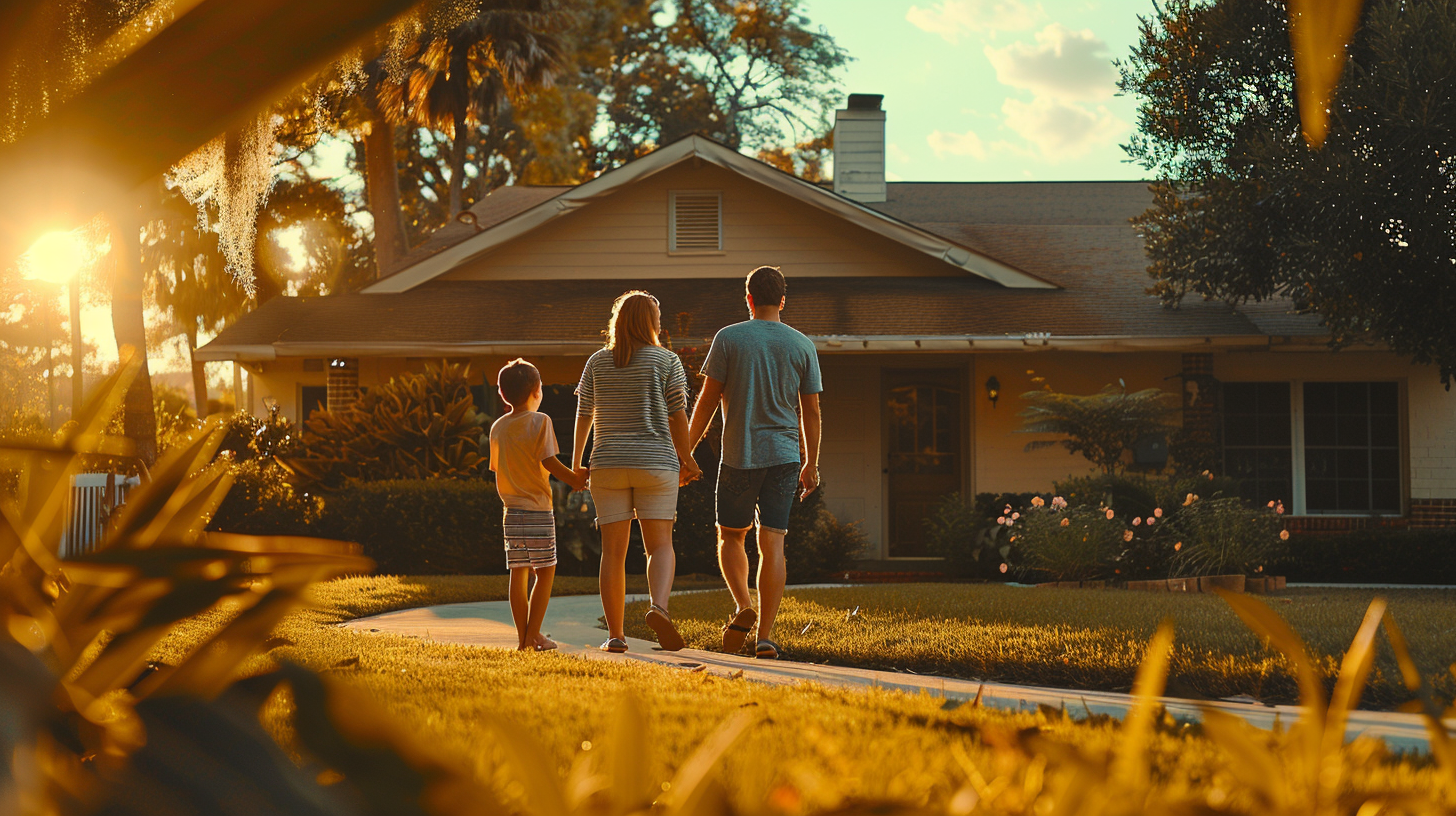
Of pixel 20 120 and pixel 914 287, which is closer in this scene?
pixel 20 120

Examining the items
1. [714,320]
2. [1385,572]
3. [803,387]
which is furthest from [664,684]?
[1385,572]

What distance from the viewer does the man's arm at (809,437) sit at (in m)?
5.93

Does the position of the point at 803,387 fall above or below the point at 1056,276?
below

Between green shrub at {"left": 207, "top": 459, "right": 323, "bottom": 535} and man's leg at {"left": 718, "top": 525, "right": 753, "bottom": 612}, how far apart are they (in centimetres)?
636

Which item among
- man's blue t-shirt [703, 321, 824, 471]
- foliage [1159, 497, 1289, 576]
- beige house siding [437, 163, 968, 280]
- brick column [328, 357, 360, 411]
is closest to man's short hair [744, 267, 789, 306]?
man's blue t-shirt [703, 321, 824, 471]

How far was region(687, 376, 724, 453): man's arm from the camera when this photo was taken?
19.3 ft

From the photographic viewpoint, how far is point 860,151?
16.9 metres

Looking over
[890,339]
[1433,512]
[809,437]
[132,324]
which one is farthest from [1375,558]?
[132,324]

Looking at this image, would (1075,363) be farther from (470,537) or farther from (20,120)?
(20,120)

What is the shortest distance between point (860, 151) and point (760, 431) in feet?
39.4

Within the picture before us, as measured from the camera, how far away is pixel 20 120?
0.99 metres

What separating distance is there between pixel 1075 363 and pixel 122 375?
13362 mm

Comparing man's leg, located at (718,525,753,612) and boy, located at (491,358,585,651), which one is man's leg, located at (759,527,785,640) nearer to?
man's leg, located at (718,525,753,612)

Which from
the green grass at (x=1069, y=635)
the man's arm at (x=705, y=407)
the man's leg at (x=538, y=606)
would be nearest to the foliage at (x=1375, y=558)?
the green grass at (x=1069, y=635)
